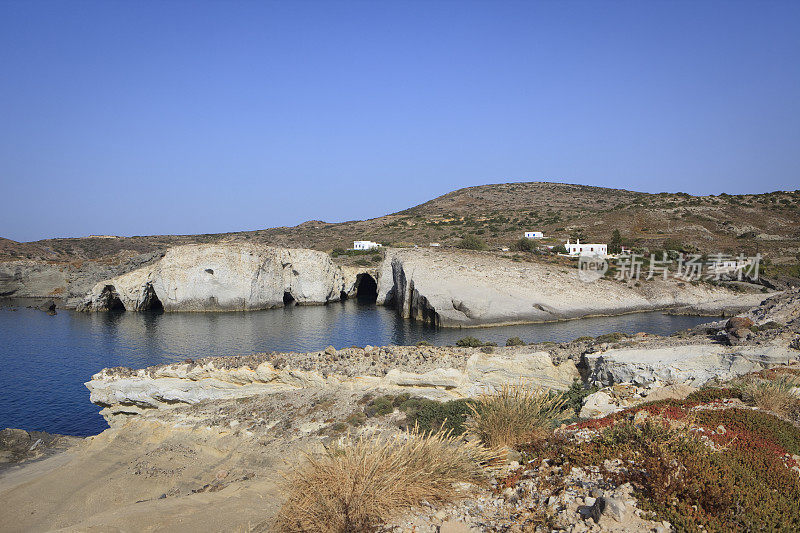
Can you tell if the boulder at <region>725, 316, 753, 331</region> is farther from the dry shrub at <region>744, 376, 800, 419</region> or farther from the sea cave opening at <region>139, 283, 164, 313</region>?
the sea cave opening at <region>139, 283, 164, 313</region>

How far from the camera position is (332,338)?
32.7 metres

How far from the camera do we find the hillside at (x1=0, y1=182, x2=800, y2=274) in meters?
66.7

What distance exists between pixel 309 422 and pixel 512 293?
97.4 ft

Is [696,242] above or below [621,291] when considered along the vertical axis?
above

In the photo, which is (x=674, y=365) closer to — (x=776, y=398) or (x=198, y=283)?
(x=776, y=398)

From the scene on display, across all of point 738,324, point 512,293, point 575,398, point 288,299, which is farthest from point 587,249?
point 575,398

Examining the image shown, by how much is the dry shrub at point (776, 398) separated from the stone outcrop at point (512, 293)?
93.7 ft

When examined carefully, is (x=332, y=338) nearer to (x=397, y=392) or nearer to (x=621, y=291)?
(x=397, y=392)

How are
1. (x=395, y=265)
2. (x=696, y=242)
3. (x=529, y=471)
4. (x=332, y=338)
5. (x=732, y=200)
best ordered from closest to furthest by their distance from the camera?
(x=529, y=471) < (x=332, y=338) < (x=395, y=265) < (x=696, y=242) < (x=732, y=200)

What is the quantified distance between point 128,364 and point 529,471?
24.6 meters

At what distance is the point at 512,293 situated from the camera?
40.5m

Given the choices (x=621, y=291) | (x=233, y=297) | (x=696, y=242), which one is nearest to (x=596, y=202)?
(x=696, y=242)

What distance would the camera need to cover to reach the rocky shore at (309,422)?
6098 mm

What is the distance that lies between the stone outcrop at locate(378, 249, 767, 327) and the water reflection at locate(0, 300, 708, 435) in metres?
1.66
